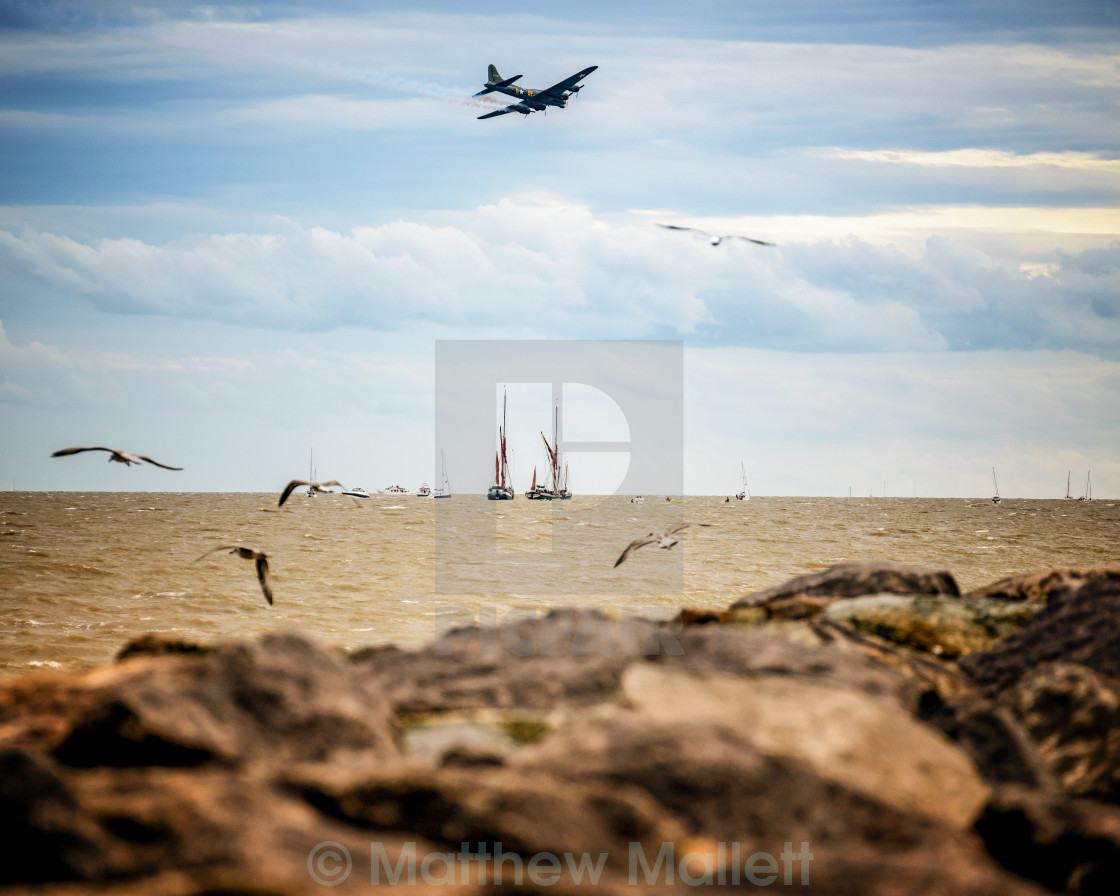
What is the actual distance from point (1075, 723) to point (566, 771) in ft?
13.2

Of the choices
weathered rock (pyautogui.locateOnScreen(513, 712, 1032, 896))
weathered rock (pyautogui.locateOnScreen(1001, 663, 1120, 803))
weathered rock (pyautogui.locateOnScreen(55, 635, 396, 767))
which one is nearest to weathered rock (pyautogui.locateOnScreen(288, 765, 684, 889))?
weathered rock (pyautogui.locateOnScreen(513, 712, 1032, 896))

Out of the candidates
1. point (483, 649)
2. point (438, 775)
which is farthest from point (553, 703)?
point (438, 775)

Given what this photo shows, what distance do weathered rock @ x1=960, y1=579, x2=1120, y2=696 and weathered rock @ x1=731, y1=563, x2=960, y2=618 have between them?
77.5 inches

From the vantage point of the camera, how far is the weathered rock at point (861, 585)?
1016 cm

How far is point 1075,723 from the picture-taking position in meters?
6.49

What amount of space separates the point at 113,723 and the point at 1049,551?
2249 inches

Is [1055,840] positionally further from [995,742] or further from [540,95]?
[540,95]

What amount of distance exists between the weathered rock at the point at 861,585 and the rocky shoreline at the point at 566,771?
2661 millimetres

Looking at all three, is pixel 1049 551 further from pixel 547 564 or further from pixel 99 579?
pixel 99 579

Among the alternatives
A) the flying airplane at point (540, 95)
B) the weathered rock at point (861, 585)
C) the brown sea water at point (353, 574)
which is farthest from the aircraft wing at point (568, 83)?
the weathered rock at point (861, 585)

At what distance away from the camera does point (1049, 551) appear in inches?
2073

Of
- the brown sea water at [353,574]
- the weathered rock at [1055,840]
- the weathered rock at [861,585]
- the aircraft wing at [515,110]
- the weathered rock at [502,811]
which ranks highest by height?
the aircraft wing at [515,110]

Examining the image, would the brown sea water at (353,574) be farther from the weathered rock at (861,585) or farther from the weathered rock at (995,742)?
the weathered rock at (995,742)

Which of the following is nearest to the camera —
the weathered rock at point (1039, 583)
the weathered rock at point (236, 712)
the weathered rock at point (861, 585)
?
the weathered rock at point (236, 712)
